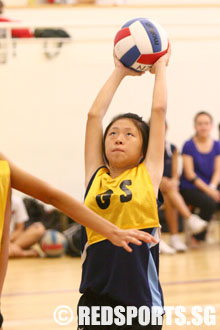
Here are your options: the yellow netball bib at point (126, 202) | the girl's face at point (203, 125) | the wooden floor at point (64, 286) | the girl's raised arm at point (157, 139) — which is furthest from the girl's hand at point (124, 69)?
the girl's face at point (203, 125)

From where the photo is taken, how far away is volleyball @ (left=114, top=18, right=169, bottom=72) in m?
2.99

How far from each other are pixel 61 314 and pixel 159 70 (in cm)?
187

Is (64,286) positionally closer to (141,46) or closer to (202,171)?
(141,46)

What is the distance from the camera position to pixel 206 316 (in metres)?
3.86

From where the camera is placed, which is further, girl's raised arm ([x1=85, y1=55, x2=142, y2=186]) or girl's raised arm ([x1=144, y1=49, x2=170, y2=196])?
girl's raised arm ([x1=85, y1=55, x2=142, y2=186])

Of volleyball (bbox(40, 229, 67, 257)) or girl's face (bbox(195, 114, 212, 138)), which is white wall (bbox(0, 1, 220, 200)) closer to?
girl's face (bbox(195, 114, 212, 138))

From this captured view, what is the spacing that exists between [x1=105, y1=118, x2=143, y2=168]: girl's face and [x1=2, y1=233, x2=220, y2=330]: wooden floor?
1.36 meters

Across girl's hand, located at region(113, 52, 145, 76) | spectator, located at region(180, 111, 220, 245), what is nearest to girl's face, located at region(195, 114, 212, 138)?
spectator, located at region(180, 111, 220, 245)

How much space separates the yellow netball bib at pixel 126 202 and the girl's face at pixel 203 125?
4784mm

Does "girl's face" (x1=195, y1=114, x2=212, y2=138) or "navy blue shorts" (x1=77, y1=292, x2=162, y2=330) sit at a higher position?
"girl's face" (x1=195, y1=114, x2=212, y2=138)

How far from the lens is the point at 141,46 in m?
3.04

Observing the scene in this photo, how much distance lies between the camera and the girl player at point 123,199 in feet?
7.97

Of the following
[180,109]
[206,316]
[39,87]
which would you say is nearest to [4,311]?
[206,316]

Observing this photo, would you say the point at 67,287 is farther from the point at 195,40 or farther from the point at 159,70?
the point at 195,40
